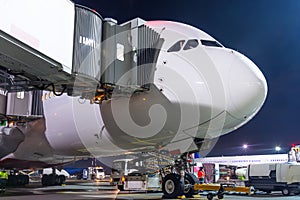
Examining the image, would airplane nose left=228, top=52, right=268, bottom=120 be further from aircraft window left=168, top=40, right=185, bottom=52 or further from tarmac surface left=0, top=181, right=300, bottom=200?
tarmac surface left=0, top=181, right=300, bottom=200

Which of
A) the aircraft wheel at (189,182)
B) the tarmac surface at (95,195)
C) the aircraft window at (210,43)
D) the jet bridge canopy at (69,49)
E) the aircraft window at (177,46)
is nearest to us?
the jet bridge canopy at (69,49)

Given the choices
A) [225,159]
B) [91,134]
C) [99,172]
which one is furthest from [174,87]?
[225,159]

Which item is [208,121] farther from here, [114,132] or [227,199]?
[227,199]

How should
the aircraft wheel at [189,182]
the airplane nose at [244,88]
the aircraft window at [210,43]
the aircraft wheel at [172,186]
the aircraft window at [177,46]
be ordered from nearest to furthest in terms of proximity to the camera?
the airplane nose at [244,88] < the aircraft window at [177,46] < the aircraft window at [210,43] < the aircraft wheel at [172,186] < the aircraft wheel at [189,182]

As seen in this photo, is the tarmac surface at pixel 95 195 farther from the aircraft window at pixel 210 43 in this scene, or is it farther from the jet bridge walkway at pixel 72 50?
the aircraft window at pixel 210 43

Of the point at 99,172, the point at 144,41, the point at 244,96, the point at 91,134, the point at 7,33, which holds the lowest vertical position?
the point at 99,172

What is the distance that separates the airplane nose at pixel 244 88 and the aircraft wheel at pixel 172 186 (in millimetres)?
2411

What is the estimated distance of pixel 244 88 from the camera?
7785mm

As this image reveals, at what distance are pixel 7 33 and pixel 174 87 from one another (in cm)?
369

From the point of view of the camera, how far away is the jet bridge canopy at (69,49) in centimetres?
573

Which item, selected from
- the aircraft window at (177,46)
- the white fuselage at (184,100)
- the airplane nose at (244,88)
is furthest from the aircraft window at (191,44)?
the airplane nose at (244,88)

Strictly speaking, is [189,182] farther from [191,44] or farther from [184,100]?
[191,44]

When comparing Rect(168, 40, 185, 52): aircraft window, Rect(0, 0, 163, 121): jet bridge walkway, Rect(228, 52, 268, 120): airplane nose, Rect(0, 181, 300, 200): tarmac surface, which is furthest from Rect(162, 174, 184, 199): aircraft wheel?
Rect(168, 40, 185, 52): aircraft window

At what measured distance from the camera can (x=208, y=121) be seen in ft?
26.8
